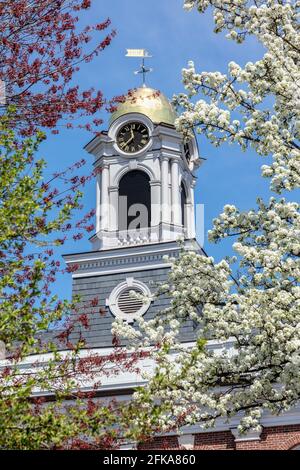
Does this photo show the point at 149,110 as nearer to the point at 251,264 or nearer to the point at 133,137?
the point at 133,137

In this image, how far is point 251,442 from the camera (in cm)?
2350

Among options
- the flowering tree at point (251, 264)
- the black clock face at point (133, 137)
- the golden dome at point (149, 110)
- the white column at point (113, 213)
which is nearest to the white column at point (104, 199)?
the white column at point (113, 213)

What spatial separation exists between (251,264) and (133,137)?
82.7 feet

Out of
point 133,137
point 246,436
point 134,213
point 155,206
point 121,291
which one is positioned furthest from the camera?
point 133,137

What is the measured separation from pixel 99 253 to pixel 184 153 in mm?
6316

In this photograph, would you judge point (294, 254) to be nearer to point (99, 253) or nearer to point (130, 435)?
point (130, 435)

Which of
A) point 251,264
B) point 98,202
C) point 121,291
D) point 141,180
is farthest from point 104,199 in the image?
point 251,264

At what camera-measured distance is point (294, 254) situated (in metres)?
13.7

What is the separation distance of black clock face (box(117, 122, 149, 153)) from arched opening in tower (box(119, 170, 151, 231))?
1162mm

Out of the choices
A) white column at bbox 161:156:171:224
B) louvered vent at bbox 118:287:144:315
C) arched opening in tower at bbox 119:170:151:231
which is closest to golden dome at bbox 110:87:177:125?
white column at bbox 161:156:171:224

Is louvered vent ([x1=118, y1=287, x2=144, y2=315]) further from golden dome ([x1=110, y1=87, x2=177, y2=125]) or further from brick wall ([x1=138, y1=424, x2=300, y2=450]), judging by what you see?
brick wall ([x1=138, y1=424, x2=300, y2=450])

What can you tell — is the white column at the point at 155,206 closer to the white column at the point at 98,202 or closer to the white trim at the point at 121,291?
the white column at the point at 98,202

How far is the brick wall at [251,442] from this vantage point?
75.5 feet
